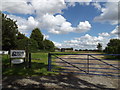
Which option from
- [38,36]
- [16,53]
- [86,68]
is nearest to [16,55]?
[16,53]

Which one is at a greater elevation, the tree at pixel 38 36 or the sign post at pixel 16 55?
the tree at pixel 38 36

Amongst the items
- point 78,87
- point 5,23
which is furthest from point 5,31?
point 78,87

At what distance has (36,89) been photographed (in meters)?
4.78

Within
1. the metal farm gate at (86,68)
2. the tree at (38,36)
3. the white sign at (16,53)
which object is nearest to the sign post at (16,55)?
the white sign at (16,53)

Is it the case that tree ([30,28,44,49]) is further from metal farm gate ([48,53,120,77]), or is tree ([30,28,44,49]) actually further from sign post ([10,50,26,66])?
sign post ([10,50,26,66])

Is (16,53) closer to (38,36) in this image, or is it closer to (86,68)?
(86,68)

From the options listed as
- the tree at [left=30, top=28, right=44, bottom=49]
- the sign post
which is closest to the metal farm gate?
the sign post

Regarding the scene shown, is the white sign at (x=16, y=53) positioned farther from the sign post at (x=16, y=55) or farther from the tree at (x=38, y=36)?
the tree at (x=38, y=36)

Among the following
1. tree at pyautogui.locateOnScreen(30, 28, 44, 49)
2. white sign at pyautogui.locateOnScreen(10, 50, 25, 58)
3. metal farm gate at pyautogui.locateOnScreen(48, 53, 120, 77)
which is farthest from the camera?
tree at pyautogui.locateOnScreen(30, 28, 44, 49)

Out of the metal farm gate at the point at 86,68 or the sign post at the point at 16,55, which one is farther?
the sign post at the point at 16,55

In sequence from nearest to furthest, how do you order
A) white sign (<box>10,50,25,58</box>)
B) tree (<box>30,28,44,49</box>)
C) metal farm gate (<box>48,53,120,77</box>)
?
metal farm gate (<box>48,53,120,77</box>) < white sign (<box>10,50,25,58</box>) < tree (<box>30,28,44,49</box>)

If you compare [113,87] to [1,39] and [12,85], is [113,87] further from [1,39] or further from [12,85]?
[1,39]

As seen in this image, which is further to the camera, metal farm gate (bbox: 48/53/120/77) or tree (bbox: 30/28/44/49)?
tree (bbox: 30/28/44/49)

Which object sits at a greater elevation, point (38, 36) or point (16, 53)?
point (38, 36)
